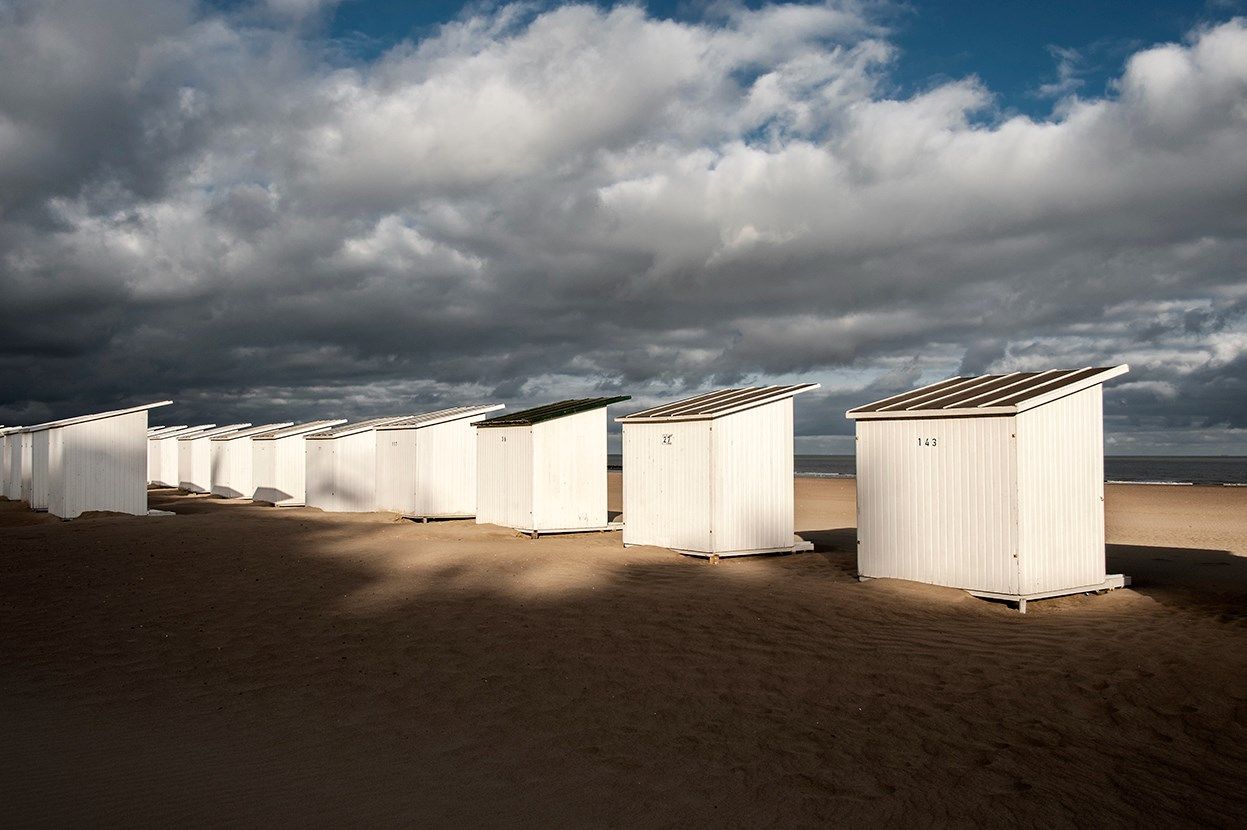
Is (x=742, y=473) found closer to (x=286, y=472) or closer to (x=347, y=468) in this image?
(x=347, y=468)

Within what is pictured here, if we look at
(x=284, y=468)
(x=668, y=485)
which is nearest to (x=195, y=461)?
(x=284, y=468)

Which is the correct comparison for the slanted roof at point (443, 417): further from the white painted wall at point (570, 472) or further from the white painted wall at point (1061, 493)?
the white painted wall at point (1061, 493)

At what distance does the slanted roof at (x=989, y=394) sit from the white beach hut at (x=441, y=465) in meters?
12.4

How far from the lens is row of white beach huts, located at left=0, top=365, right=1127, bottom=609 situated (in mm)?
11297

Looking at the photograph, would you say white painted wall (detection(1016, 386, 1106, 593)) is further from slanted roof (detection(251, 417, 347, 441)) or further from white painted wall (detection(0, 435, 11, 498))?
white painted wall (detection(0, 435, 11, 498))

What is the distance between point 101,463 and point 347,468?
6.62 m

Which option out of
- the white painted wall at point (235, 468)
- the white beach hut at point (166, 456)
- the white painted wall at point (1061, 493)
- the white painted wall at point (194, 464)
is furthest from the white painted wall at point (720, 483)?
the white beach hut at point (166, 456)

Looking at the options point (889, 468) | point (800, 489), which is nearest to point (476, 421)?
point (889, 468)

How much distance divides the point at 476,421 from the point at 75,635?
1404 centimetres

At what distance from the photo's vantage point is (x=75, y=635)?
977cm

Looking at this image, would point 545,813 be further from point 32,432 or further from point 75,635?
point 32,432

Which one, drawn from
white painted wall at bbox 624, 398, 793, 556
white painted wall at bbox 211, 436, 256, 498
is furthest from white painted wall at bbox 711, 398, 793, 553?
white painted wall at bbox 211, 436, 256, 498

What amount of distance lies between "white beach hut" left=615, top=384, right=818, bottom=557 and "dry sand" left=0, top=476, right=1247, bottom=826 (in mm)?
1438

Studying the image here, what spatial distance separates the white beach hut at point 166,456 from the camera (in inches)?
1725
